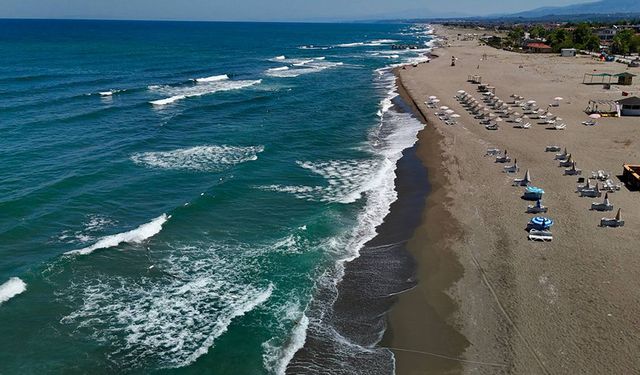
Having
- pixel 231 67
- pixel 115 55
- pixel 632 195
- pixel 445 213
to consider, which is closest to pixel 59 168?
pixel 445 213

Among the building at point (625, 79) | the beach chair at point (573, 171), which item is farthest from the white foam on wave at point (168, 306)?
the building at point (625, 79)

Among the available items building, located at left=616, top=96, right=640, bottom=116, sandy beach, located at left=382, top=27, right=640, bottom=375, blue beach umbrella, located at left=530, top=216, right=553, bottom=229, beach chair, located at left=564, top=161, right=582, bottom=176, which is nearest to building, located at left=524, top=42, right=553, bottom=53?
building, located at left=616, top=96, right=640, bottom=116

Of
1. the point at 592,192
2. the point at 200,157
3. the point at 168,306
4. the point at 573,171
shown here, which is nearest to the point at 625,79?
the point at 573,171

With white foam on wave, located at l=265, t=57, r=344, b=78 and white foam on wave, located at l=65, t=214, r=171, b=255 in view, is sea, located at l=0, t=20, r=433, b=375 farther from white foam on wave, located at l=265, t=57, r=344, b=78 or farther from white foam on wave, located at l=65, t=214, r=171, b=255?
white foam on wave, located at l=265, t=57, r=344, b=78

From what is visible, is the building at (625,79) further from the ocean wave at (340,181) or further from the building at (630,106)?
the ocean wave at (340,181)

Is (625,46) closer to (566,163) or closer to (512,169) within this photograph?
(566,163)

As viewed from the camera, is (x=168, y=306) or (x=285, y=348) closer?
(x=285, y=348)
